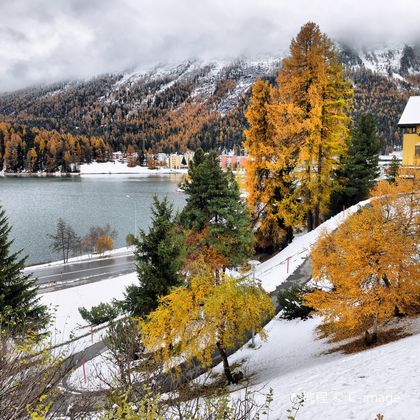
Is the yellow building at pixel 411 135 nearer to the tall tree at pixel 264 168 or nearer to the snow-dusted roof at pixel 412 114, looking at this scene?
the snow-dusted roof at pixel 412 114

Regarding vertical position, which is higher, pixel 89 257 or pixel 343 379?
pixel 343 379

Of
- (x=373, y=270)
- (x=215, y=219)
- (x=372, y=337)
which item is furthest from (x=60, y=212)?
(x=373, y=270)

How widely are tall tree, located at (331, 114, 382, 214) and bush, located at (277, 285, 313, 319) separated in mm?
16206

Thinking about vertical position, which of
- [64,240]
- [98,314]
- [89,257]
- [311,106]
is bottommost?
[89,257]

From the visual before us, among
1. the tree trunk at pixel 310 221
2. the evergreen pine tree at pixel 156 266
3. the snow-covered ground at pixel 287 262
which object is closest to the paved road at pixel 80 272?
the evergreen pine tree at pixel 156 266

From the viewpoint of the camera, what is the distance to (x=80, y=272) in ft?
150

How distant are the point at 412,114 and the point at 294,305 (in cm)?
3148

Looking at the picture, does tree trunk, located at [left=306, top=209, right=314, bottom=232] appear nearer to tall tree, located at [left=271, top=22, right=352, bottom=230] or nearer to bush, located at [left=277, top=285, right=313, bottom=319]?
tall tree, located at [left=271, top=22, right=352, bottom=230]

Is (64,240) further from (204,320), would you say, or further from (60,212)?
(204,320)

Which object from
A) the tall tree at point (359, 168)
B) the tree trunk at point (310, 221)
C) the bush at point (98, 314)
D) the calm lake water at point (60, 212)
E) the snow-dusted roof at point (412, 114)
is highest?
the snow-dusted roof at point (412, 114)

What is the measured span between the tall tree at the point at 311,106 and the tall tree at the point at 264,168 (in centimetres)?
87

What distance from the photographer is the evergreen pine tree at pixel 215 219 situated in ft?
89.6

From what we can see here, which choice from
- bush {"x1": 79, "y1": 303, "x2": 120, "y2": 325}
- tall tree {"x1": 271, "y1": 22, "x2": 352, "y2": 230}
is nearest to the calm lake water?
bush {"x1": 79, "y1": 303, "x2": 120, "y2": 325}

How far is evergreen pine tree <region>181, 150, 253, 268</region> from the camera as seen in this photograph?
89.6 ft
